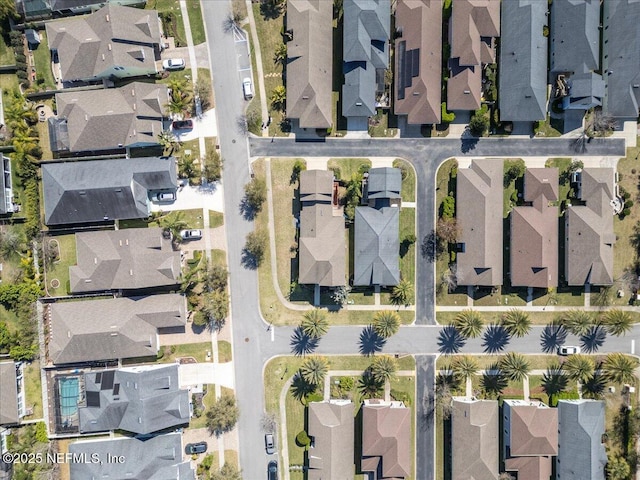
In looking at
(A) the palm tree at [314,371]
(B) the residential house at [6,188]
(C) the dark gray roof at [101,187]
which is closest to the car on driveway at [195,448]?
(A) the palm tree at [314,371]

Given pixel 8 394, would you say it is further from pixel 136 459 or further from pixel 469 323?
pixel 469 323

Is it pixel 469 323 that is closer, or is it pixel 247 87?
pixel 469 323

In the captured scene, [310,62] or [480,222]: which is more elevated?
[310,62]

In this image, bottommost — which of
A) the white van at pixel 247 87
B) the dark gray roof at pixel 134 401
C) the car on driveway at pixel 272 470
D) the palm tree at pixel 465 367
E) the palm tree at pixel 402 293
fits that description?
the car on driveway at pixel 272 470

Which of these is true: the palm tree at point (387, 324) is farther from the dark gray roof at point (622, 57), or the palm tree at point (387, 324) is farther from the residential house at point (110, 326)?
the dark gray roof at point (622, 57)

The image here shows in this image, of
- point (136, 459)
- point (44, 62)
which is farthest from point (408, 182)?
point (44, 62)

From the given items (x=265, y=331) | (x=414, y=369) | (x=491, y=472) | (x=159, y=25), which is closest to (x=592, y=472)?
(x=491, y=472)

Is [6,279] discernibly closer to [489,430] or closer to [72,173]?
[72,173]
